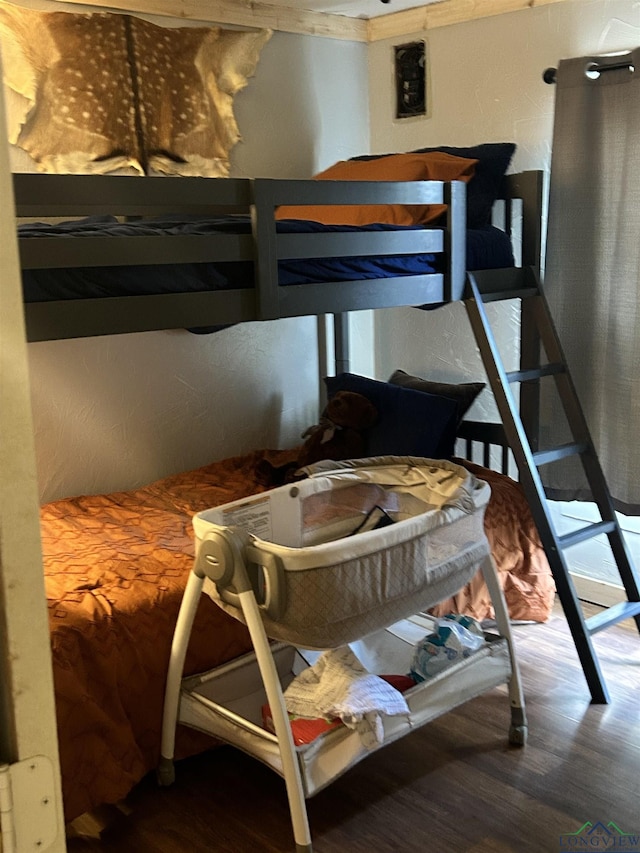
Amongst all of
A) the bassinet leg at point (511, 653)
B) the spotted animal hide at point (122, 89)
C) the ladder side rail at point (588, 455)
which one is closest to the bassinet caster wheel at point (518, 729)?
the bassinet leg at point (511, 653)

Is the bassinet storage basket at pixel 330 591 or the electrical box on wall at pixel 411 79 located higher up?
the electrical box on wall at pixel 411 79

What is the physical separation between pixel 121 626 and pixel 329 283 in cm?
104

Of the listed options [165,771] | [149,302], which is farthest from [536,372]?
[165,771]

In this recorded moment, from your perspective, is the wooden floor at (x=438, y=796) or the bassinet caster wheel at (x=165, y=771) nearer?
the wooden floor at (x=438, y=796)

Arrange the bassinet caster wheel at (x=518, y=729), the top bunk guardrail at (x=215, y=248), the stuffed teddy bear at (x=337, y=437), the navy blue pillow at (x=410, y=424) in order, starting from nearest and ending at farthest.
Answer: the top bunk guardrail at (x=215, y=248)
the bassinet caster wheel at (x=518, y=729)
the navy blue pillow at (x=410, y=424)
the stuffed teddy bear at (x=337, y=437)

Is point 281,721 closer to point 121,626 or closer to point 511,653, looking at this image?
point 121,626

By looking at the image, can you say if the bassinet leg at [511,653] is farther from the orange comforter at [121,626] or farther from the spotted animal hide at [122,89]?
the spotted animal hide at [122,89]

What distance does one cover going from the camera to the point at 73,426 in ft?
10.4

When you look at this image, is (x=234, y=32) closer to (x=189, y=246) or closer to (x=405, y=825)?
(x=189, y=246)

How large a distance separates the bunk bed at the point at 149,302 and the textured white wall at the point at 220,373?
0.48 meters

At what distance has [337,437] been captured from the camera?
3.28 m

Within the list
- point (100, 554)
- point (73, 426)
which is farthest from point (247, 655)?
point (73, 426)

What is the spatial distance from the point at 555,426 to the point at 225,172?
1.60 m

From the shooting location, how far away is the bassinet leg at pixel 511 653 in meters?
2.32
